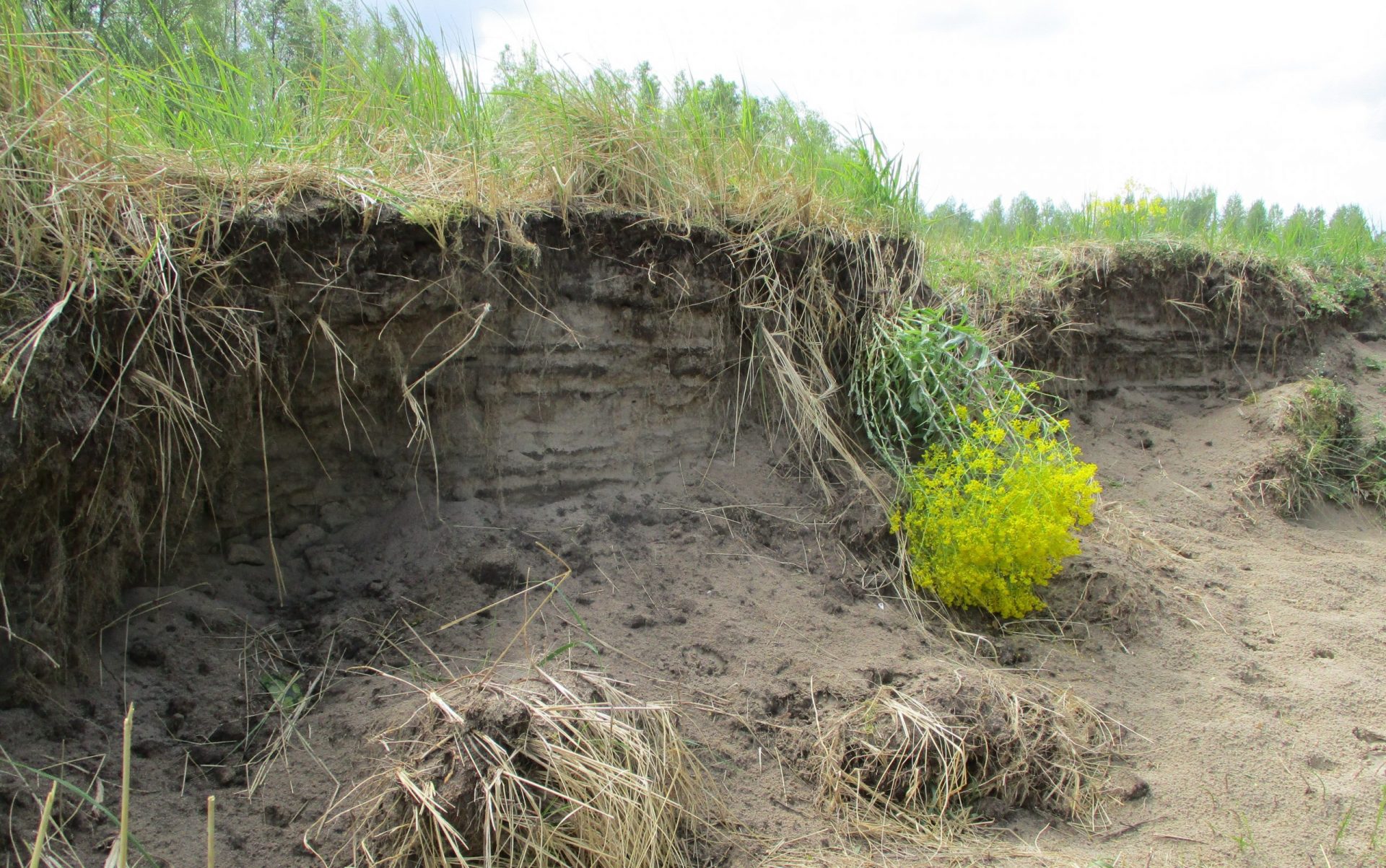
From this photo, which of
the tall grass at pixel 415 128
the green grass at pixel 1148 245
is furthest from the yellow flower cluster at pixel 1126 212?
the tall grass at pixel 415 128

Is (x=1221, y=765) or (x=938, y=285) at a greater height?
(x=938, y=285)

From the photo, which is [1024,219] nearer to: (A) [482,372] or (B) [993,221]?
(B) [993,221]

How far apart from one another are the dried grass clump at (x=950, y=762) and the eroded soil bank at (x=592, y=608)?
0.17ft

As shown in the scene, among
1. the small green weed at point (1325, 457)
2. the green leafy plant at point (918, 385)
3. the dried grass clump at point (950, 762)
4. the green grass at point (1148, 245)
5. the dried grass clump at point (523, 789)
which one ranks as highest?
the green grass at point (1148, 245)

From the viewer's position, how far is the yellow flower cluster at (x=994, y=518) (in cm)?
309

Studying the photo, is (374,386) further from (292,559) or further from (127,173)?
(127,173)

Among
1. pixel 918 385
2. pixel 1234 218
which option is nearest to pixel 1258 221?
pixel 1234 218

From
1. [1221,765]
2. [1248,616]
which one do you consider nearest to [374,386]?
[1221,765]

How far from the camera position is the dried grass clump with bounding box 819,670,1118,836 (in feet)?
7.63

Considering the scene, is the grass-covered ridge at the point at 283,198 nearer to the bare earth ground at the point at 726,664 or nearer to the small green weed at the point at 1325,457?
the bare earth ground at the point at 726,664

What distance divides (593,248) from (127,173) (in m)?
1.38

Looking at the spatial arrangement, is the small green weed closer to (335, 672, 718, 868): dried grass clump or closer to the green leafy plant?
the green leafy plant

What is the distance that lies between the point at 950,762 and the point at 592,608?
3.62 ft

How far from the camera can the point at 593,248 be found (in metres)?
3.09
